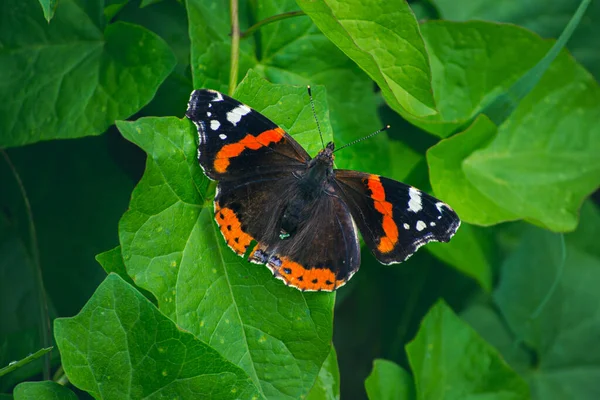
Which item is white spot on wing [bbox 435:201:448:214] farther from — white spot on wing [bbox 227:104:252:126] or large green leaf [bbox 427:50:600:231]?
white spot on wing [bbox 227:104:252:126]

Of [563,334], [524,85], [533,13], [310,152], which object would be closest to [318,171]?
[310,152]

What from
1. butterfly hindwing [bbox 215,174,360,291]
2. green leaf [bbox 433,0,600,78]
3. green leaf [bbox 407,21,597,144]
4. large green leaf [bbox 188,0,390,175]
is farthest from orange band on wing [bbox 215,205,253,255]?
green leaf [bbox 433,0,600,78]

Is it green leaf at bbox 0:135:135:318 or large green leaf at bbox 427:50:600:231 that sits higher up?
green leaf at bbox 0:135:135:318

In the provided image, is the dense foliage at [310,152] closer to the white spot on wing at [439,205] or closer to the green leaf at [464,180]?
the green leaf at [464,180]

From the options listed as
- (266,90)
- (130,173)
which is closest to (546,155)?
(266,90)

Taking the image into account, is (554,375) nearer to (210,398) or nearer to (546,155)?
(546,155)
